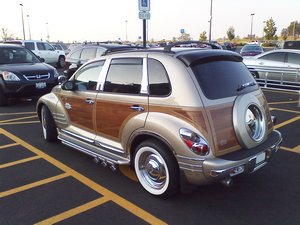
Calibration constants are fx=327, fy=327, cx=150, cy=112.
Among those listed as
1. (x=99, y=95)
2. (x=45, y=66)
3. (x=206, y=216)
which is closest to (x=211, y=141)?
(x=206, y=216)

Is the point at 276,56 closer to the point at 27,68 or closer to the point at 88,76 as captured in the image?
the point at 27,68

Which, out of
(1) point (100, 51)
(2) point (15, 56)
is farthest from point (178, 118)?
(2) point (15, 56)

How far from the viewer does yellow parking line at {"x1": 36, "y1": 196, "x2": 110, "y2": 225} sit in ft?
11.5

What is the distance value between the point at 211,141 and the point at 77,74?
9.18 feet

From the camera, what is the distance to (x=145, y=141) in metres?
3.86

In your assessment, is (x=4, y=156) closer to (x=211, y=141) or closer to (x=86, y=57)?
(x=211, y=141)

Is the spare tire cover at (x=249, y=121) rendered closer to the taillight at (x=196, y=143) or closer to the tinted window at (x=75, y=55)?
the taillight at (x=196, y=143)

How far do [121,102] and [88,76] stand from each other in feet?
3.66

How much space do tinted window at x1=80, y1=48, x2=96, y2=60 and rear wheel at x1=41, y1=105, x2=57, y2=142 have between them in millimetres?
5756

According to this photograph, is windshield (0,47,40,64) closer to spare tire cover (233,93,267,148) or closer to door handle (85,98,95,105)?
door handle (85,98,95,105)

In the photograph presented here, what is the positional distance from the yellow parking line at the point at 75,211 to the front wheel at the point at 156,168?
0.54 meters

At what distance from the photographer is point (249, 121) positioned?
3730 mm

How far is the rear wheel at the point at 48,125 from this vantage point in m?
5.91

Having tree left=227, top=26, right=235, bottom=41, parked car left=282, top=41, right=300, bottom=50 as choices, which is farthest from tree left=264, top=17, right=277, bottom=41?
parked car left=282, top=41, right=300, bottom=50
